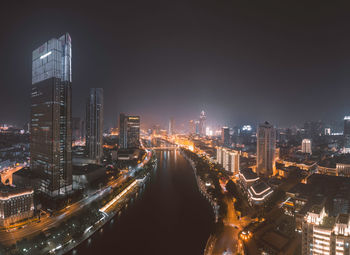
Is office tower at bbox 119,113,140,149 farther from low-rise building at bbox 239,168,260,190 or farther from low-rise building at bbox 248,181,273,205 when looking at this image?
low-rise building at bbox 248,181,273,205

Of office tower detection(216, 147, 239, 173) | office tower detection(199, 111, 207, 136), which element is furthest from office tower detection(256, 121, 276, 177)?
office tower detection(199, 111, 207, 136)

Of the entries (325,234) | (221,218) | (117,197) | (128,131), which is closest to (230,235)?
(221,218)

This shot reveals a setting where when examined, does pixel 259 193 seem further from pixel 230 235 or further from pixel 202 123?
pixel 202 123

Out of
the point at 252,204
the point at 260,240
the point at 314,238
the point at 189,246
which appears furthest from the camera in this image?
the point at 252,204

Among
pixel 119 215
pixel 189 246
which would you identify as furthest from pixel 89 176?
pixel 189 246

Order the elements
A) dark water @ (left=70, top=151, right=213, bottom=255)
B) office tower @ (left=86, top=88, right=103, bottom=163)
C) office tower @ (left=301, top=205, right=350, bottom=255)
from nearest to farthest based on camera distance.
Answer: office tower @ (left=301, top=205, right=350, bottom=255), dark water @ (left=70, top=151, right=213, bottom=255), office tower @ (left=86, top=88, right=103, bottom=163)

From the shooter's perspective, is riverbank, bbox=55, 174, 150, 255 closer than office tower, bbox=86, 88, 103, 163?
Yes

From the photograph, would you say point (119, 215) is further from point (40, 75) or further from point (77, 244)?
point (40, 75)
